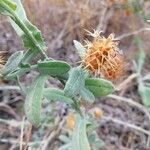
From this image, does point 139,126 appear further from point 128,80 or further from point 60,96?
point 60,96

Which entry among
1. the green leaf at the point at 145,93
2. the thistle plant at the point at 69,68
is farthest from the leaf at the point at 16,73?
the green leaf at the point at 145,93

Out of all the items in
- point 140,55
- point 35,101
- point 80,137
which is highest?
point 140,55

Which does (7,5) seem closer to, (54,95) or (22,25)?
(22,25)

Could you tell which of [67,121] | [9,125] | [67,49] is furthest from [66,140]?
[67,49]

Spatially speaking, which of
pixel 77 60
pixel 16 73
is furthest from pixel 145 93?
pixel 16 73

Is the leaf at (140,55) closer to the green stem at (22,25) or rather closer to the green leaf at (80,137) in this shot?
the green leaf at (80,137)

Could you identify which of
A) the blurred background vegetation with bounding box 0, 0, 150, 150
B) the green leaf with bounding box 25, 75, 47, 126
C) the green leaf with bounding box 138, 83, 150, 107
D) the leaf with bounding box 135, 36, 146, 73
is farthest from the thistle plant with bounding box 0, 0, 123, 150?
the leaf with bounding box 135, 36, 146, 73
